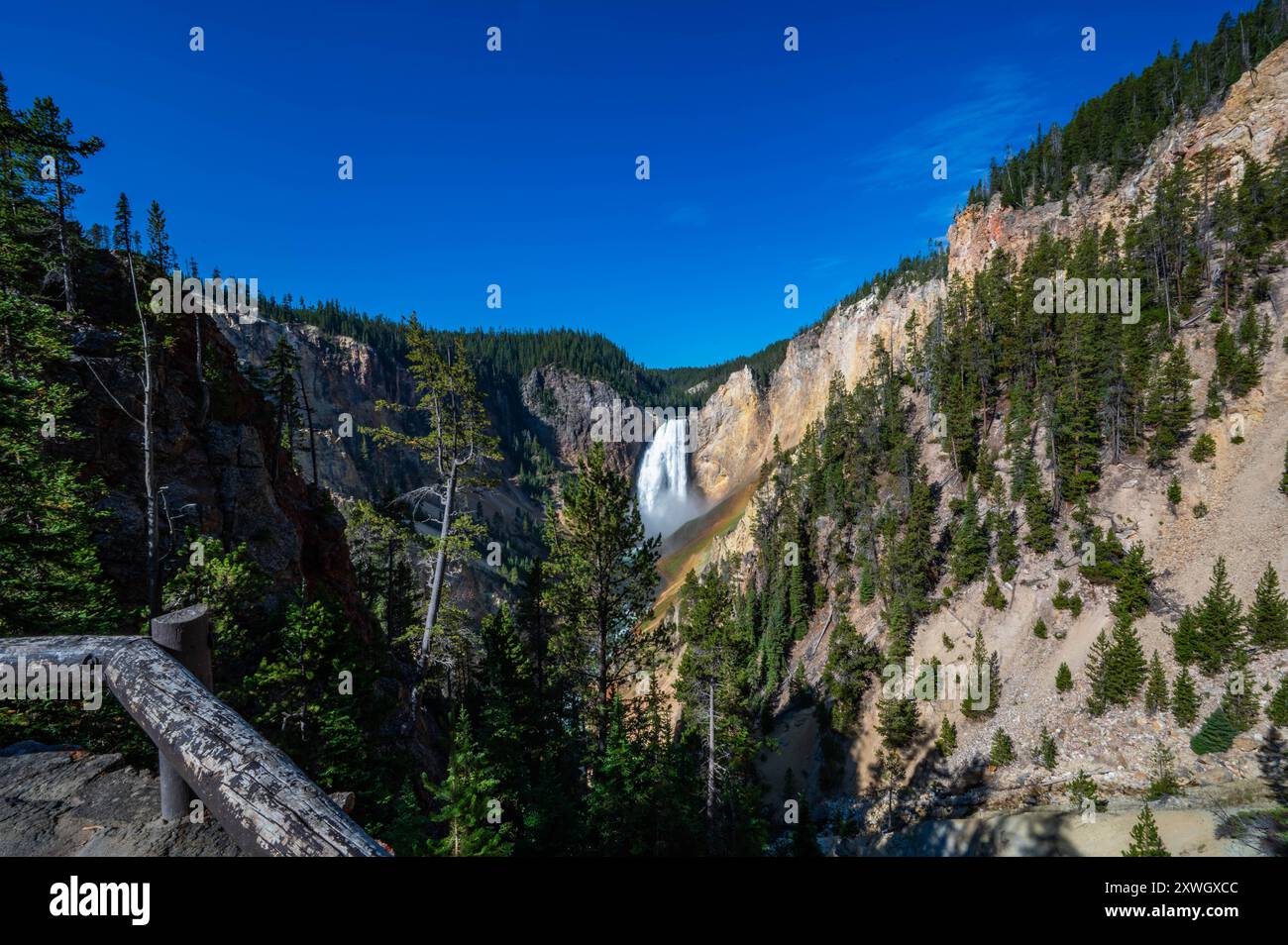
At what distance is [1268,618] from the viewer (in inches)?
1141

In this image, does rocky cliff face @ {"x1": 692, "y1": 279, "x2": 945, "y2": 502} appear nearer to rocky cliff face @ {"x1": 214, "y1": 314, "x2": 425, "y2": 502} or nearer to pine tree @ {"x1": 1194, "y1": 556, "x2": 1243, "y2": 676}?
pine tree @ {"x1": 1194, "y1": 556, "x2": 1243, "y2": 676}

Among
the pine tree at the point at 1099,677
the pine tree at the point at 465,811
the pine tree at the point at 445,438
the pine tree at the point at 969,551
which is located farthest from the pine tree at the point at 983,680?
the pine tree at the point at 465,811

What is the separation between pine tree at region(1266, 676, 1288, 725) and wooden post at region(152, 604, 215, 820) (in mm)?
41213

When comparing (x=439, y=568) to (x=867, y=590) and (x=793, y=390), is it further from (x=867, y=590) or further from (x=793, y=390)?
(x=793, y=390)

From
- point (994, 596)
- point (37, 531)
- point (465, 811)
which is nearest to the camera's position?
point (465, 811)

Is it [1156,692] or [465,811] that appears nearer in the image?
[465,811]

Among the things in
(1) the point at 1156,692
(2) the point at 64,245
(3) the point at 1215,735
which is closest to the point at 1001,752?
(1) the point at 1156,692

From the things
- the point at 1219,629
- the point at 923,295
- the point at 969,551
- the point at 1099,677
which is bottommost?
the point at 1099,677

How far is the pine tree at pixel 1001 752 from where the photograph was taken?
3341 cm

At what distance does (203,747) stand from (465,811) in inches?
343

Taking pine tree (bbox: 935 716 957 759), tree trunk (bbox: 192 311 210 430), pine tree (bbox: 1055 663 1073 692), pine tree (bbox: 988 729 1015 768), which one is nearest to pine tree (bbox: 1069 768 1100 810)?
pine tree (bbox: 988 729 1015 768)

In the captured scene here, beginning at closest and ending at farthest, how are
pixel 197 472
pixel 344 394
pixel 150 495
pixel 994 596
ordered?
pixel 150 495
pixel 197 472
pixel 994 596
pixel 344 394

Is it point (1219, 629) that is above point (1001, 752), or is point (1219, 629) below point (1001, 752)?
above
